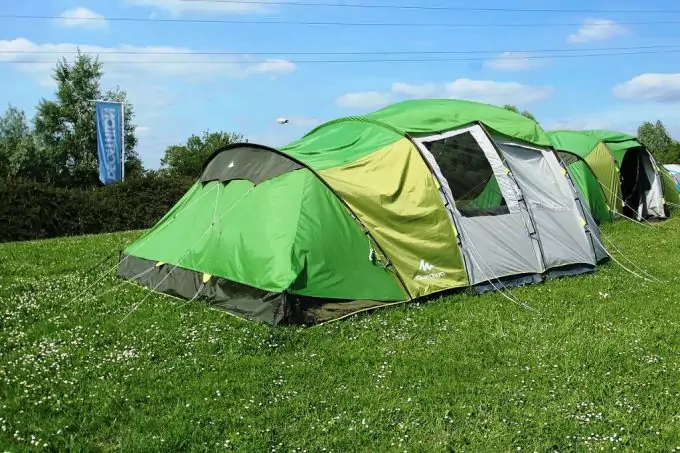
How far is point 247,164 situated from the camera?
832 centimetres

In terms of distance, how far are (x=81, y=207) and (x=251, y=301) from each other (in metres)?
13.9

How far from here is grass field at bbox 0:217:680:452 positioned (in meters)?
4.34

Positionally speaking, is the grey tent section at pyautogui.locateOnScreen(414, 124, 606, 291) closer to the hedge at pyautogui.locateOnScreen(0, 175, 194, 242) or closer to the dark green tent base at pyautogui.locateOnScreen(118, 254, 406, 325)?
the dark green tent base at pyautogui.locateOnScreen(118, 254, 406, 325)

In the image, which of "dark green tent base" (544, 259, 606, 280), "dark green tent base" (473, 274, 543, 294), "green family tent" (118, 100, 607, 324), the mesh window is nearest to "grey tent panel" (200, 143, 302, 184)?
"green family tent" (118, 100, 607, 324)

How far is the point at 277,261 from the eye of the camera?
701 centimetres

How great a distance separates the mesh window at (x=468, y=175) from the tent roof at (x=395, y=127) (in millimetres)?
263

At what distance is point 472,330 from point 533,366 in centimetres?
105

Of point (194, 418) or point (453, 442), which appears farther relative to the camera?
point (194, 418)

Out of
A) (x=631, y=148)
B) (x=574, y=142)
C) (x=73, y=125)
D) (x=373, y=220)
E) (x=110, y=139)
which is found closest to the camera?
(x=373, y=220)

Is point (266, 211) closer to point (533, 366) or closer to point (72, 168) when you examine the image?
point (533, 366)

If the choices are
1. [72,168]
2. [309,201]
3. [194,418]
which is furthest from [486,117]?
[72,168]

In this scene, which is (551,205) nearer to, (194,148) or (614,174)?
(614,174)

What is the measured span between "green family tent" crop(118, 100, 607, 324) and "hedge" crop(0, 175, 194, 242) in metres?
10.1

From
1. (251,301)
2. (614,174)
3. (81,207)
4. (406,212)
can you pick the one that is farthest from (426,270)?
(81,207)
